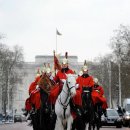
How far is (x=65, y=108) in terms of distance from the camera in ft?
65.5

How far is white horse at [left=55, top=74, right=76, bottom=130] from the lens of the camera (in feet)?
64.5

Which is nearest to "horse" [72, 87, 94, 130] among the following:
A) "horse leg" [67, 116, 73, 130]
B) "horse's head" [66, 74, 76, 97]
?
"horse leg" [67, 116, 73, 130]

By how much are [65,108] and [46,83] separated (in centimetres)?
192

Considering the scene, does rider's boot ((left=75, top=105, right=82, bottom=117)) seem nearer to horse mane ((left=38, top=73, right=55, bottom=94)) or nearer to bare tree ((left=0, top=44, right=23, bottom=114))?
horse mane ((left=38, top=73, right=55, bottom=94))

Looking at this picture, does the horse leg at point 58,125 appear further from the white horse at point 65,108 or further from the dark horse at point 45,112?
the dark horse at point 45,112

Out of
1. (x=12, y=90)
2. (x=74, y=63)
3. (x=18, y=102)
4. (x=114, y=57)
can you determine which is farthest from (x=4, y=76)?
(x=18, y=102)

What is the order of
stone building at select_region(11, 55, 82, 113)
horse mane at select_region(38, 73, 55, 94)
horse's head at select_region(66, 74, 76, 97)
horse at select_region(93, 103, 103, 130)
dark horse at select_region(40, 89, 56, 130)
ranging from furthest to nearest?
stone building at select_region(11, 55, 82, 113) → horse at select_region(93, 103, 103, 130) → horse mane at select_region(38, 73, 55, 94) → dark horse at select_region(40, 89, 56, 130) → horse's head at select_region(66, 74, 76, 97)

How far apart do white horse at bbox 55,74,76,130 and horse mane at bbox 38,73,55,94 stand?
1428mm

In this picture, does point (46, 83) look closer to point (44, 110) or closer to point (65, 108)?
point (44, 110)

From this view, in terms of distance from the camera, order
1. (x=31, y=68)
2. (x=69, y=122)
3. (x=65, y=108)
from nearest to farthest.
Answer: (x=69, y=122), (x=65, y=108), (x=31, y=68)

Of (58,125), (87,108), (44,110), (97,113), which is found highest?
(44,110)

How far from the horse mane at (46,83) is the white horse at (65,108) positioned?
143 cm

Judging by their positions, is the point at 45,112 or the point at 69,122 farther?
the point at 45,112

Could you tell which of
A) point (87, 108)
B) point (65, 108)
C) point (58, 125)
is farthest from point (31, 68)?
point (58, 125)
